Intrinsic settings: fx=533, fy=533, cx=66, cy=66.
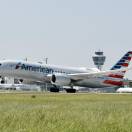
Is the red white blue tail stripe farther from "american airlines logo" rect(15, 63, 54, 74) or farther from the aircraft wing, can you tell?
"american airlines logo" rect(15, 63, 54, 74)

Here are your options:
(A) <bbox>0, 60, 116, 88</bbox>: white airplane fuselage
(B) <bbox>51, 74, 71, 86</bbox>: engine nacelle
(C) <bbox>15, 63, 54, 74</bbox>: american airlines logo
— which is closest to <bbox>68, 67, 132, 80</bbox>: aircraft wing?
(B) <bbox>51, 74, 71, 86</bbox>: engine nacelle

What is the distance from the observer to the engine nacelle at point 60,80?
86325mm

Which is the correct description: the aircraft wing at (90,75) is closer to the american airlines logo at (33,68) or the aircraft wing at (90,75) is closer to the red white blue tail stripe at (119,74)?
the red white blue tail stripe at (119,74)

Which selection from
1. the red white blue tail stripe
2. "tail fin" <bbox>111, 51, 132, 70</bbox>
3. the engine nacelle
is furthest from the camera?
"tail fin" <bbox>111, 51, 132, 70</bbox>

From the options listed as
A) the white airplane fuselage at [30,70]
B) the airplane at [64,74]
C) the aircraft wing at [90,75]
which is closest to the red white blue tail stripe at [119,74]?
the airplane at [64,74]

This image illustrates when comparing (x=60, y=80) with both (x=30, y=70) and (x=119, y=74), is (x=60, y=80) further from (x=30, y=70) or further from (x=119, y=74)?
(x=119, y=74)

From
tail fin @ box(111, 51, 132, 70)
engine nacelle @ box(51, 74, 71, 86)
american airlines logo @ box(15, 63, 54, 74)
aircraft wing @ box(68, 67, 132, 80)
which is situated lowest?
engine nacelle @ box(51, 74, 71, 86)

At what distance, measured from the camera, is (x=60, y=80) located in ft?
286

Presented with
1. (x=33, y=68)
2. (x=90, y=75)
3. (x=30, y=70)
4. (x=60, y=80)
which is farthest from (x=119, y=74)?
(x=30, y=70)

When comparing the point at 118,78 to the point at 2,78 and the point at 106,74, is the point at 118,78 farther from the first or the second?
the point at 2,78

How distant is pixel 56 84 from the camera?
88.2 m

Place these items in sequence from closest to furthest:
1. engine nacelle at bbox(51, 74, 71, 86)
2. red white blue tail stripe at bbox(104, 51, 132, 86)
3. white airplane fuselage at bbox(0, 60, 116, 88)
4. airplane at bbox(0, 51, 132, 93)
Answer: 1. white airplane fuselage at bbox(0, 60, 116, 88)
2. airplane at bbox(0, 51, 132, 93)
3. engine nacelle at bbox(51, 74, 71, 86)
4. red white blue tail stripe at bbox(104, 51, 132, 86)

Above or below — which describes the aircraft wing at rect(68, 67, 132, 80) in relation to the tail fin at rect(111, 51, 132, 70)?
below

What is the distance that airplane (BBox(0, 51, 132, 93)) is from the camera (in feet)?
278
